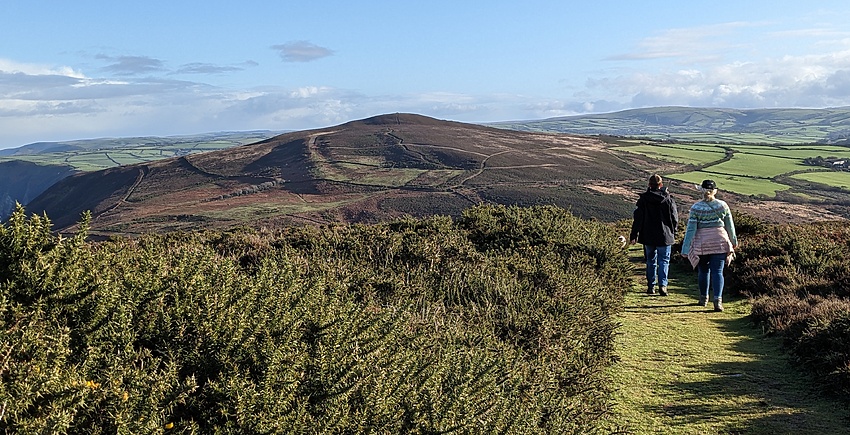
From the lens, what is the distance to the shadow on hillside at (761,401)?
4.72 meters

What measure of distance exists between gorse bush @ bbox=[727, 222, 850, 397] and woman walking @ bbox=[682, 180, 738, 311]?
664 millimetres

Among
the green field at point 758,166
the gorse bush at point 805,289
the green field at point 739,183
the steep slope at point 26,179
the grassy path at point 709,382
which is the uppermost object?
the gorse bush at point 805,289

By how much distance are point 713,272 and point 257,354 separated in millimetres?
7430

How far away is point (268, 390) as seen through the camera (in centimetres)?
281

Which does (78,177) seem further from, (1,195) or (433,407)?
(433,407)

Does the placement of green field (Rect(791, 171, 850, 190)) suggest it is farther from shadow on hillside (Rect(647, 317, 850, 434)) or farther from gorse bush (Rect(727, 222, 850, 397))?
shadow on hillside (Rect(647, 317, 850, 434))

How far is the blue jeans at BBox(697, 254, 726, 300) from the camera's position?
855 centimetres

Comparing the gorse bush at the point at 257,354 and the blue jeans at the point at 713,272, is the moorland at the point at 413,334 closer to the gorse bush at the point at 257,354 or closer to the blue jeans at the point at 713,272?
the gorse bush at the point at 257,354

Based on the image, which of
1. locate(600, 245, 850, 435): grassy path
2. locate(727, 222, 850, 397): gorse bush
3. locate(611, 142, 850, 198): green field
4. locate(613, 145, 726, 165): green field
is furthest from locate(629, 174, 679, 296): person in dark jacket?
locate(613, 145, 726, 165): green field

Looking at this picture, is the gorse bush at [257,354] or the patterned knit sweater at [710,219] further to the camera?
the patterned knit sweater at [710,219]

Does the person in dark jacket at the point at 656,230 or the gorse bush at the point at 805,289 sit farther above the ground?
the person in dark jacket at the point at 656,230

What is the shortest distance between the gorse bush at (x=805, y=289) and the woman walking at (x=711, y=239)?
66 cm

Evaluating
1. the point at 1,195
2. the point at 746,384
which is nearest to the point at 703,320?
the point at 746,384

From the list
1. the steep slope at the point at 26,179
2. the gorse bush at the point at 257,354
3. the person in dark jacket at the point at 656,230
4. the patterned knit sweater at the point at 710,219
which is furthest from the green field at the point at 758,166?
the steep slope at the point at 26,179
